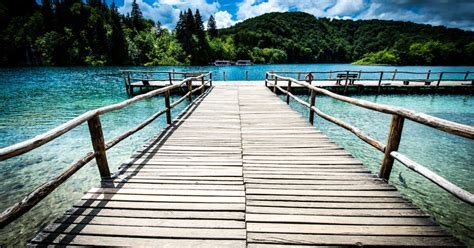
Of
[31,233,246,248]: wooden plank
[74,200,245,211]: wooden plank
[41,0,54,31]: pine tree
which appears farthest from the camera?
[41,0,54,31]: pine tree

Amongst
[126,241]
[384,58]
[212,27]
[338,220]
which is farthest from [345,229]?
[384,58]

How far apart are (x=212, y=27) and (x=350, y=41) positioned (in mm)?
112651

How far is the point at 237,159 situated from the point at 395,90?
2235 cm

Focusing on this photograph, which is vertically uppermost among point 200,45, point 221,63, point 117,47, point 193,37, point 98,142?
point 193,37

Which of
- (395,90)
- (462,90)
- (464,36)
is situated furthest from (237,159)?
(464,36)

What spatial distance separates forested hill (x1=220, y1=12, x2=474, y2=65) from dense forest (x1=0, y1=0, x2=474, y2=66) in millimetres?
499

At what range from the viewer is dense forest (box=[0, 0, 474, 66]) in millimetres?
73062

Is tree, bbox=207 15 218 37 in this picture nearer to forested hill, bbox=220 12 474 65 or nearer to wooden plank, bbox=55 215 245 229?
forested hill, bbox=220 12 474 65

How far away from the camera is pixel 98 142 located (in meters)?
3.06

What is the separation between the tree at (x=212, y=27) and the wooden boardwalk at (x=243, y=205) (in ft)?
397

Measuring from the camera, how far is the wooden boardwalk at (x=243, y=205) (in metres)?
2.11

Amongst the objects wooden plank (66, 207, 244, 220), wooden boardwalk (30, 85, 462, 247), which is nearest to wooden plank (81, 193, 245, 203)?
wooden boardwalk (30, 85, 462, 247)

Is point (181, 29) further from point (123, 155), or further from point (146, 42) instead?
point (123, 155)

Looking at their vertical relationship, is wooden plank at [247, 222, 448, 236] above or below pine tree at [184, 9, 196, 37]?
below
